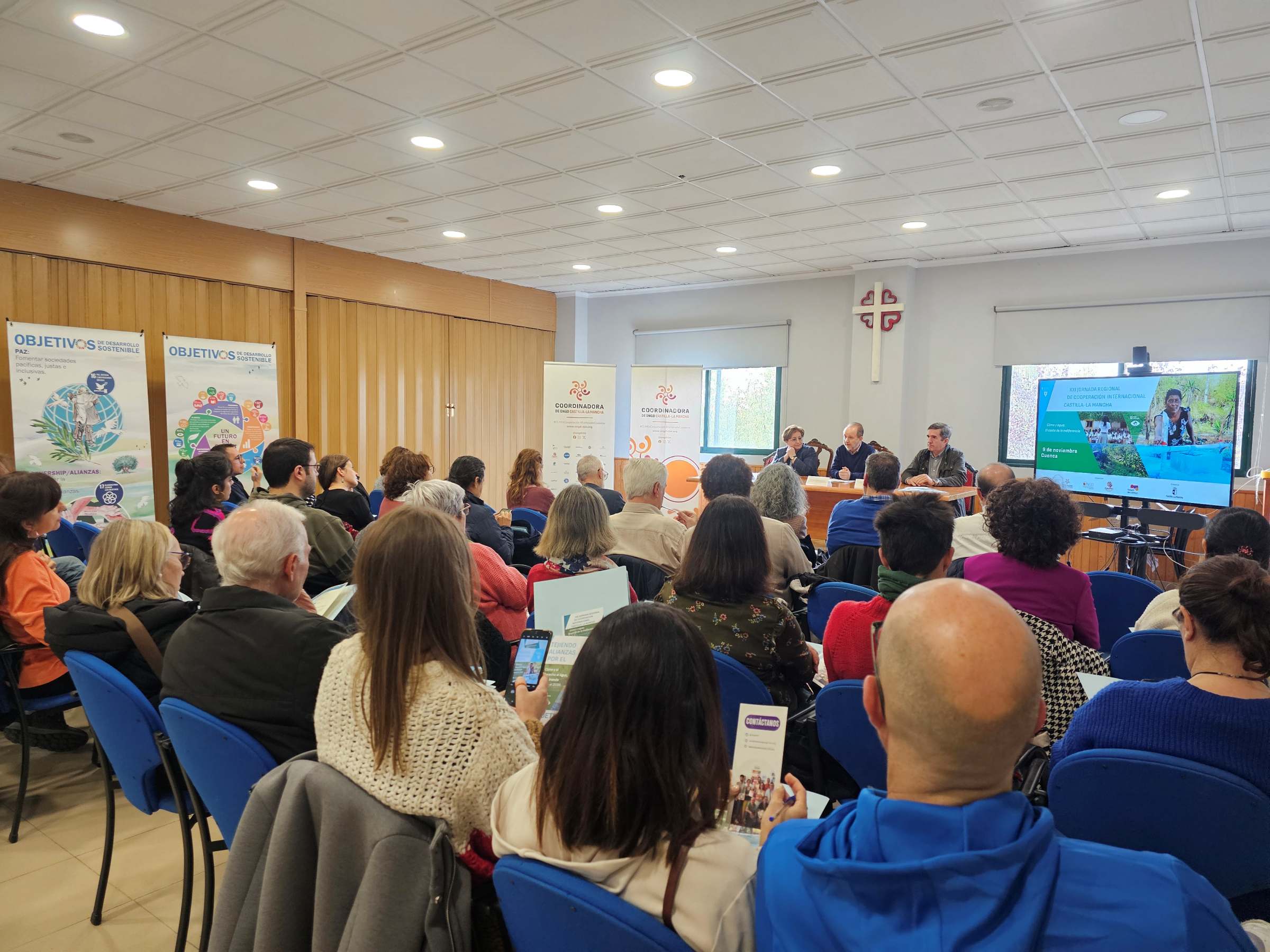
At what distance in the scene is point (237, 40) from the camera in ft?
11.5

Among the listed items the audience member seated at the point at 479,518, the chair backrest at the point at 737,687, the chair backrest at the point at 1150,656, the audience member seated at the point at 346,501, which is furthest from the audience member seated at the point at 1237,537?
the audience member seated at the point at 346,501

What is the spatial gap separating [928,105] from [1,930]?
16.7ft

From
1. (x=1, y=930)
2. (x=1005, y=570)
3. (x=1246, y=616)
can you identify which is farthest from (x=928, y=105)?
(x=1, y=930)

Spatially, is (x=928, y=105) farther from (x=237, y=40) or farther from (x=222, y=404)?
(x=222, y=404)

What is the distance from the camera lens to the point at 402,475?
14.3ft

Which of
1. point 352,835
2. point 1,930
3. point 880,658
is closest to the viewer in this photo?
point 880,658

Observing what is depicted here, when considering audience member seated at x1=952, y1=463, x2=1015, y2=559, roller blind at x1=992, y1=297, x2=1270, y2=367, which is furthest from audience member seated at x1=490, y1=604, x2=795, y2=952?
roller blind at x1=992, y1=297, x2=1270, y2=367

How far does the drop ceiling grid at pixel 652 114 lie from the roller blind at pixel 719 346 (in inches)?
100

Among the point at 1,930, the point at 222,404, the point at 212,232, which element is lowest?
the point at 1,930

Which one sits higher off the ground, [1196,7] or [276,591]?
[1196,7]

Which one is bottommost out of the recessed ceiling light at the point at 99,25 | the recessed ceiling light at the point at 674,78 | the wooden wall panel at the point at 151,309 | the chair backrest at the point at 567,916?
the chair backrest at the point at 567,916

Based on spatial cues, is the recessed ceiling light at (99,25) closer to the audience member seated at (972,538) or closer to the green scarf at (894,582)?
the green scarf at (894,582)

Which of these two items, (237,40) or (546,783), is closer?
(546,783)

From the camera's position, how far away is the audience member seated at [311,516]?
11.3 ft
